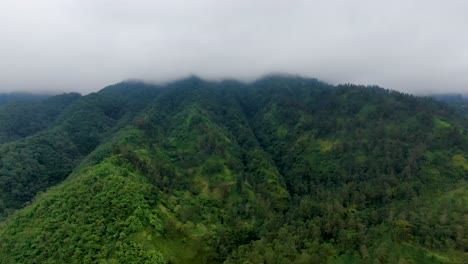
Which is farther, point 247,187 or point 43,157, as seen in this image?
point 43,157

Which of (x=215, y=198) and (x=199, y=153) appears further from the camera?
(x=199, y=153)

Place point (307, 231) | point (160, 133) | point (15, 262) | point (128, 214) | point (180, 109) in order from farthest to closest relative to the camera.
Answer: point (180, 109) → point (160, 133) → point (307, 231) → point (128, 214) → point (15, 262)

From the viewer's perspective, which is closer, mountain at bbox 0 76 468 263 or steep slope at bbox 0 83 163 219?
mountain at bbox 0 76 468 263

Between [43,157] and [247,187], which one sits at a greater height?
[43,157]

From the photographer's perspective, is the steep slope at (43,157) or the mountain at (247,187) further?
the steep slope at (43,157)

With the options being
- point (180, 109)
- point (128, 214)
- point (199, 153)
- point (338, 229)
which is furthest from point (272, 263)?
point (180, 109)

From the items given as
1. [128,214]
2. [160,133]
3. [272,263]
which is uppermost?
[160,133]

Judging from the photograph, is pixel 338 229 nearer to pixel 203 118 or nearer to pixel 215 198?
pixel 215 198

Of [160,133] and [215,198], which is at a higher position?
[160,133]
